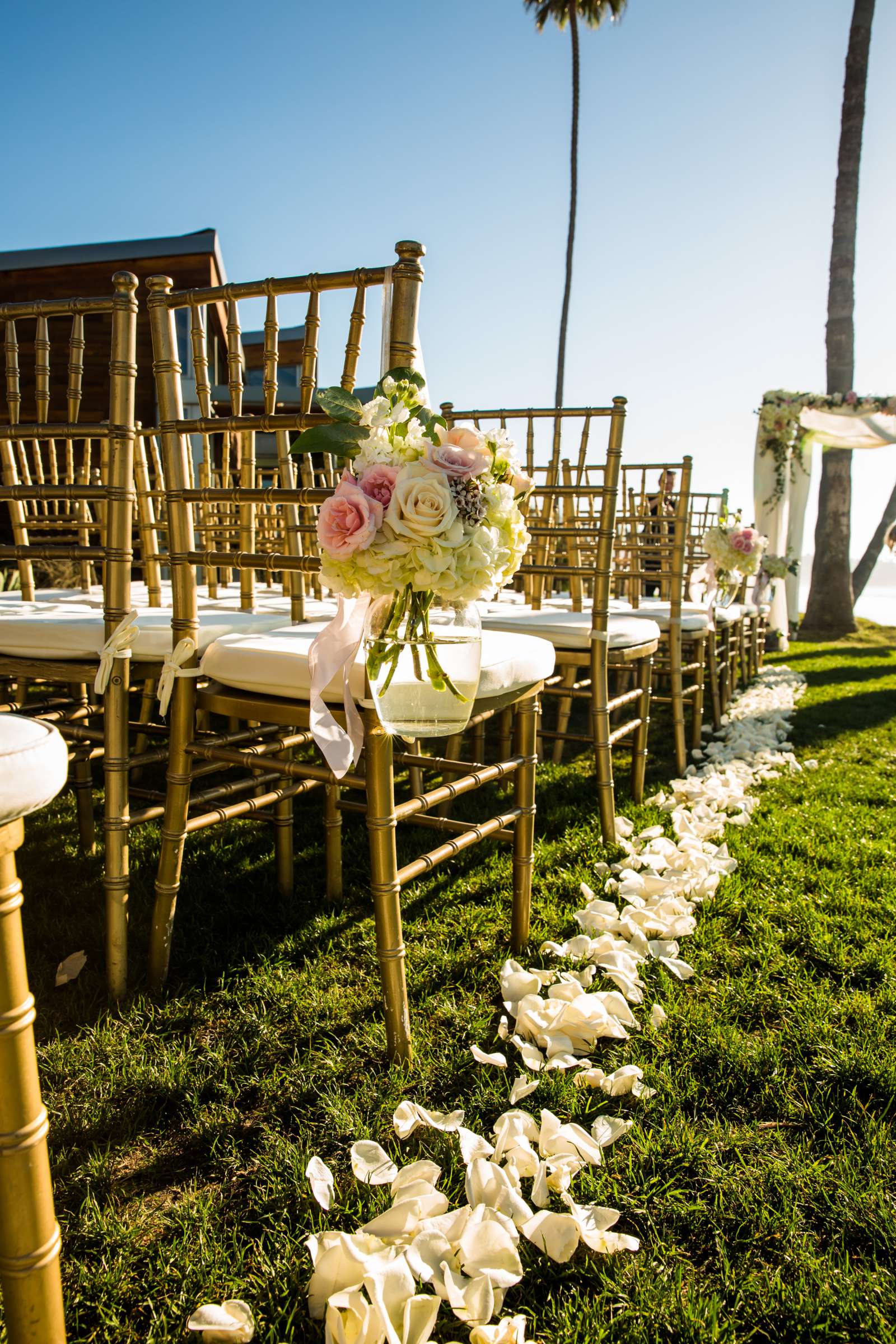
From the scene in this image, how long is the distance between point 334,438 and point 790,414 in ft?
31.1

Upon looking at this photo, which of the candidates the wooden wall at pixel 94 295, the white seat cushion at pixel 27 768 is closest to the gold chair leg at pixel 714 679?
the white seat cushion at pixel 27 768

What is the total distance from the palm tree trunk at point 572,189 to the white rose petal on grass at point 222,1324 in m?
15.7

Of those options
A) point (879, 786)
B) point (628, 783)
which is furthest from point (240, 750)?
point (879, 786)

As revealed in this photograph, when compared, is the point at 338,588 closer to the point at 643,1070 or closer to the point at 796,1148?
the point at 643,1070

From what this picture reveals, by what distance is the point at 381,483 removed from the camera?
1217 millimetres

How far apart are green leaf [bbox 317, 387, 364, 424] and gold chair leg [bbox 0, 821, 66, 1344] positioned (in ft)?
2.64

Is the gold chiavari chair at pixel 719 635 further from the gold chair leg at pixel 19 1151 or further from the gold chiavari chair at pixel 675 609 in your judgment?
the gold chair leg at pixel 19 1151

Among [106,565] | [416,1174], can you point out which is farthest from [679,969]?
[106,565]

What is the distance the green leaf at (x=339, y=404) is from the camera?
1.28 m

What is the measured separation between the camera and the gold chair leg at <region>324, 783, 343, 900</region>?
82.1 inches

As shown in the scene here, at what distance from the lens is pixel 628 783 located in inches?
139

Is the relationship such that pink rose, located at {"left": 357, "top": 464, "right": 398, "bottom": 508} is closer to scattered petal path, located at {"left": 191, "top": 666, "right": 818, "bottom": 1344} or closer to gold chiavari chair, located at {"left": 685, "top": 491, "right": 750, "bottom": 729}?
scattered petal path, located at {"left": 191, "top": 666, "right": 818, "bottom": 1344}

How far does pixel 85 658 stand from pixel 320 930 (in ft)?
2.81

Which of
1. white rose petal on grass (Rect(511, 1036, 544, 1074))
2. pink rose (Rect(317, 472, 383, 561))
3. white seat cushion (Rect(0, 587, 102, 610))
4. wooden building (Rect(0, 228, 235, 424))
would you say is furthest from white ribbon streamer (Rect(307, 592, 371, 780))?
wooden building (Rect(0, 228, 235, 424))
